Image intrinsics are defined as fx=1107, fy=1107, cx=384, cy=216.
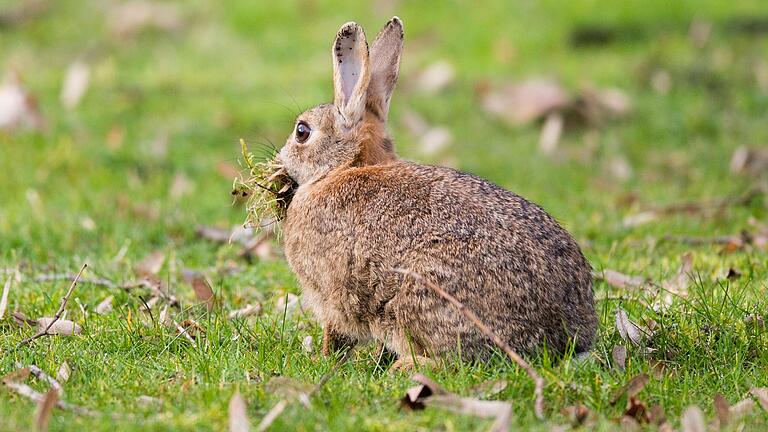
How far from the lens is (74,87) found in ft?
40.7

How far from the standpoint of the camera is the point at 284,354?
17.1ft

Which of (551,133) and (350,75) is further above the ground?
(350,75)

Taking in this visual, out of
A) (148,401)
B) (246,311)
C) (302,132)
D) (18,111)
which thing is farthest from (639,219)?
(18,111)

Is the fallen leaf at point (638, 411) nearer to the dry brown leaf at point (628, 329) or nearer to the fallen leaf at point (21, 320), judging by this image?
the dry brown leaf at point (628, 329)

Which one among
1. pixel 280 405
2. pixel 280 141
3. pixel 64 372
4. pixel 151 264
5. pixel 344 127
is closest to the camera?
pixel 280 405

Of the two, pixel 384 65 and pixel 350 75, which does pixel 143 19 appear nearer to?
pixel 384 65

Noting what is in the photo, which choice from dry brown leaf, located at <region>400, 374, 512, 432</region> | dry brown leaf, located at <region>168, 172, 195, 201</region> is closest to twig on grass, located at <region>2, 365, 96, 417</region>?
Answer: dry brown leaf, located at <region>400, 374, 512, 432</region>

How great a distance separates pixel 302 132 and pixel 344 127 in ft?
0.83

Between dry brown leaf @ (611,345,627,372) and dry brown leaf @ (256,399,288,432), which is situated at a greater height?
dry brown leaf @ (611,345,627,372)

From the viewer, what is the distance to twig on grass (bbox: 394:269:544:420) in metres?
4.42

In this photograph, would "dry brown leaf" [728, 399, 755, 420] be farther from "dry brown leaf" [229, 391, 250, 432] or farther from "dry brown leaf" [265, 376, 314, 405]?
"dry brown leaf" [229, 391, 250, 432]

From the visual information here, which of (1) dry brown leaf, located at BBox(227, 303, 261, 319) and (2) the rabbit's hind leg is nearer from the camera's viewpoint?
(2) the rabbit's hind leg

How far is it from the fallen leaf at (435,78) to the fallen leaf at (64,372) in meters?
8.50

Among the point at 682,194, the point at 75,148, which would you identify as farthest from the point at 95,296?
the point at 682,194
